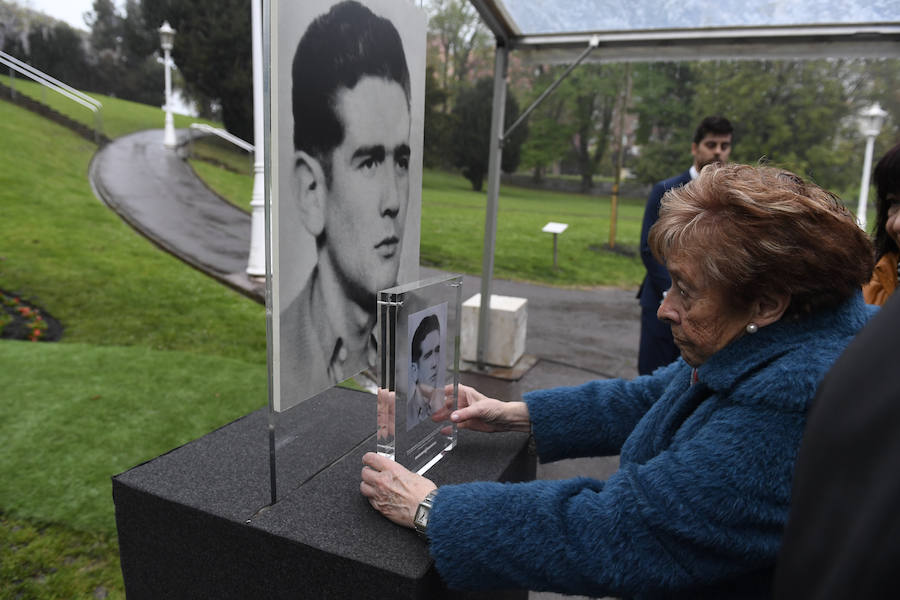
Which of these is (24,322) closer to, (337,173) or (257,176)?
(257,176)

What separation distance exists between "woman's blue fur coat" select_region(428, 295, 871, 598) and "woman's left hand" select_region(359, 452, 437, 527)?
0.09 metres

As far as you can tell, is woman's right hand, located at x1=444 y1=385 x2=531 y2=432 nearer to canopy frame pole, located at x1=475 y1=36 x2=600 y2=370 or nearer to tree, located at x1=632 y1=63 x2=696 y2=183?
canopy frame pole, located at x1=475 y1=36 x2=600 y2=370

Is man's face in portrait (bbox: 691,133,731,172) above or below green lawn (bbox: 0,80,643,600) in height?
above

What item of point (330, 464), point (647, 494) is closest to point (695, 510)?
point (647, 494)

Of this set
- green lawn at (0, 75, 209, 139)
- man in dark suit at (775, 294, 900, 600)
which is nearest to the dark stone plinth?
man in dark suit at (775, 294, 900, 600)

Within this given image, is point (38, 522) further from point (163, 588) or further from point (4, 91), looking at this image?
point (4, 91)

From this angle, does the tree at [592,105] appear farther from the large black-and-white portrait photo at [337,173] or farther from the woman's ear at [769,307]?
the woman's ear at [769,307]

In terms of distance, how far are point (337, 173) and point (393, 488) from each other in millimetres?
772

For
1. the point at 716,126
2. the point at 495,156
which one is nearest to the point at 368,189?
the point at 716,126

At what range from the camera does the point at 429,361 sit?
1541 millimetres

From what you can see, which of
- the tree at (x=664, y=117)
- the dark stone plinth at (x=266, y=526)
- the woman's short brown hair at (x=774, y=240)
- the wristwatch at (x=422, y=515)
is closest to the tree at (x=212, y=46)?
the dark stone plinth at (x=266, y=526)

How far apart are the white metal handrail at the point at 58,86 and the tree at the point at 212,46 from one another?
1.85 meters

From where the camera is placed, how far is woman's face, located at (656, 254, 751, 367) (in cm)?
111

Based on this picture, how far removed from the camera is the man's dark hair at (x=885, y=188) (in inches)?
77.0
